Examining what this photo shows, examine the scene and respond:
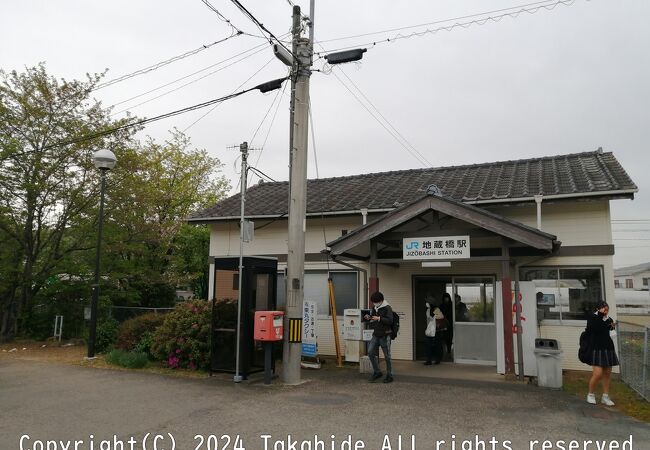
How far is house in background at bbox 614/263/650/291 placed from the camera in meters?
55.3

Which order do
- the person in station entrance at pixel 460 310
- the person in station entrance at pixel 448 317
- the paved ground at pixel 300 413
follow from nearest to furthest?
the paved ground at pixel 300 413
the person in station entrance at pixel 460 310
the person in station entrance at pixel 448 317

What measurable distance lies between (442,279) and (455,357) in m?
2.08

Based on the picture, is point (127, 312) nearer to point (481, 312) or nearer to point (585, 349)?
point (481, 312)

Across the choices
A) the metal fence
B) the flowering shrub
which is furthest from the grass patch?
the metal fence

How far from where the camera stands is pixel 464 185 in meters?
14.2

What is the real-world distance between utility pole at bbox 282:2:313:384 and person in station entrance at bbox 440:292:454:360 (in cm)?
462

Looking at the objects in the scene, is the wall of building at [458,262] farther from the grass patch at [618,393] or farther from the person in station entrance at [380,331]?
the person in station entrance at [380,331]

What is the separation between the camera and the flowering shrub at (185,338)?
11414 mm

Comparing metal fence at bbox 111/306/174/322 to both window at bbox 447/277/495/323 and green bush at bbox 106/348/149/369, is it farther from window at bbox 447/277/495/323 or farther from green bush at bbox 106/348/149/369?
window at bbox 447/277/495/323

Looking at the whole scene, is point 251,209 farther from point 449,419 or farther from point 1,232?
point 449,419

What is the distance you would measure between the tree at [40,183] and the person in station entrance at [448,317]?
459 inches

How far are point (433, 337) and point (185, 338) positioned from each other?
19.8ft

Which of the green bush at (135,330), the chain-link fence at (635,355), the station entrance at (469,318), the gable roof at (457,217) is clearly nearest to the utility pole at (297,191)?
the gable roof at (457,217)

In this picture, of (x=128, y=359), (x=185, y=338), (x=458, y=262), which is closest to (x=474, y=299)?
(x=458, y=262)
